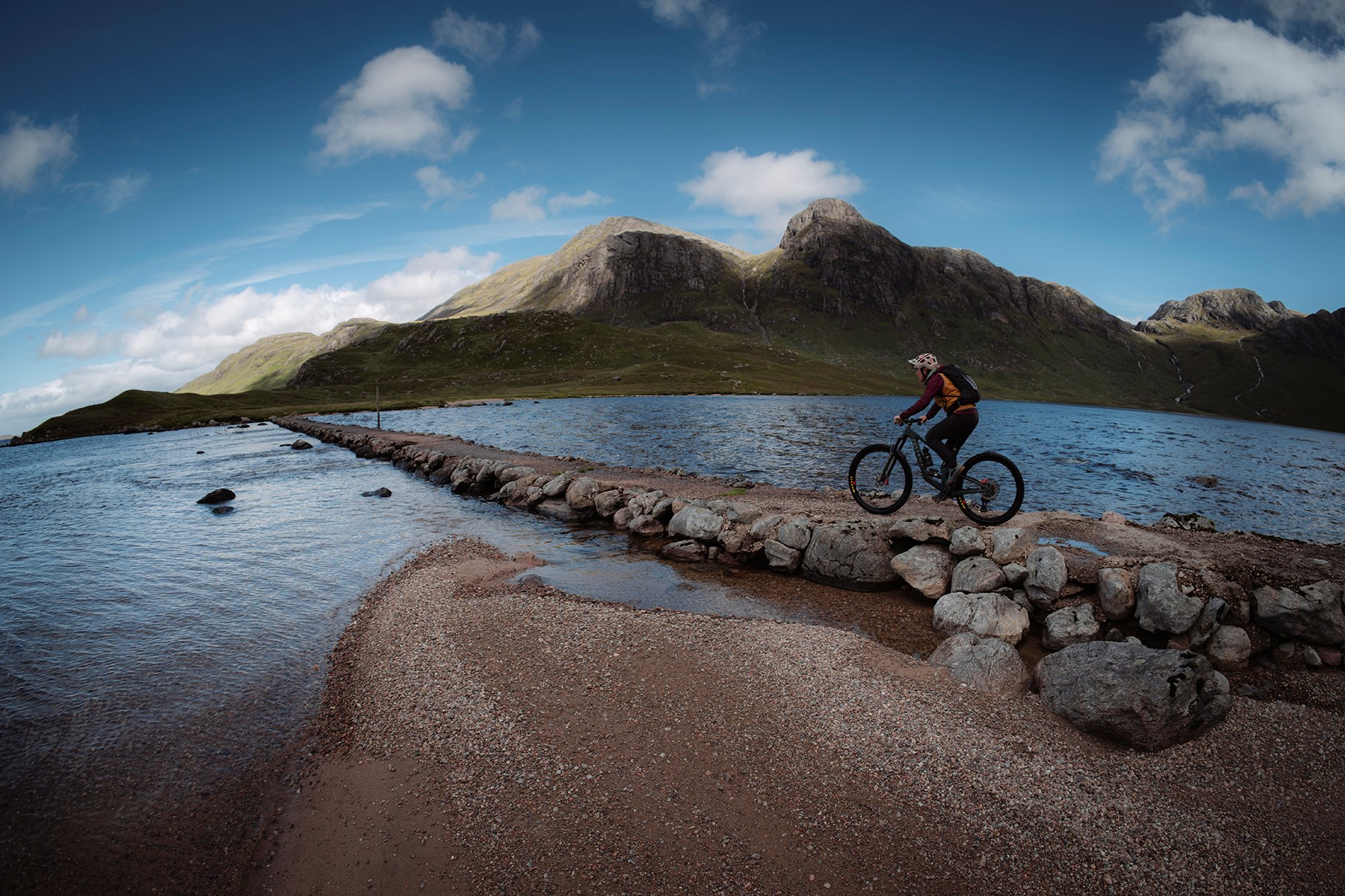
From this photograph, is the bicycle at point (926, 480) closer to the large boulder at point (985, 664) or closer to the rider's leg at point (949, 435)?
the rider's leg at point (949, 435)

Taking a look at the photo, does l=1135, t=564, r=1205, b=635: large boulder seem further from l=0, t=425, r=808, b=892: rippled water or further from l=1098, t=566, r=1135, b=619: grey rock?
l=0, t=425, r=808, b=892: rippled water

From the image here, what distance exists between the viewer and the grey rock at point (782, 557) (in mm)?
17297

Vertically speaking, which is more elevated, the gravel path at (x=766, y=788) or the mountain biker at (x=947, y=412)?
the mountain biker at (x=947, y=412)


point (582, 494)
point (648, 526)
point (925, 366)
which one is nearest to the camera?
point (925, 366)

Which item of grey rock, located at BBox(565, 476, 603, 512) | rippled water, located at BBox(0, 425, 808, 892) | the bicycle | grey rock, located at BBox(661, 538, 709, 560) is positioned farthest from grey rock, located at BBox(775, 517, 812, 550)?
grey rock, located at BBox(565, 476, 603, 512)

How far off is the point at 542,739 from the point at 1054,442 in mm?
74894

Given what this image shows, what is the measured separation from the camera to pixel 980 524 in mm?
16922

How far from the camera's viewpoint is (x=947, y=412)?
16.3 metres

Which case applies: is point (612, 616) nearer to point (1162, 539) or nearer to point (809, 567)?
point (809, 567)

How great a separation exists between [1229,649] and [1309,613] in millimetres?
1583

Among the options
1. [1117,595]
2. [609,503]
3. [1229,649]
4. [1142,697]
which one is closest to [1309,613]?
[1229,649]

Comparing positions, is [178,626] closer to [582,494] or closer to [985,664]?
[582,494]

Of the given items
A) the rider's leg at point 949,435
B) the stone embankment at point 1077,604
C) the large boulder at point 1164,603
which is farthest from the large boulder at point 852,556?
the large boulder at point 1164,603

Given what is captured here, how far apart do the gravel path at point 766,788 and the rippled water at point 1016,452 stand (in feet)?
66.1
